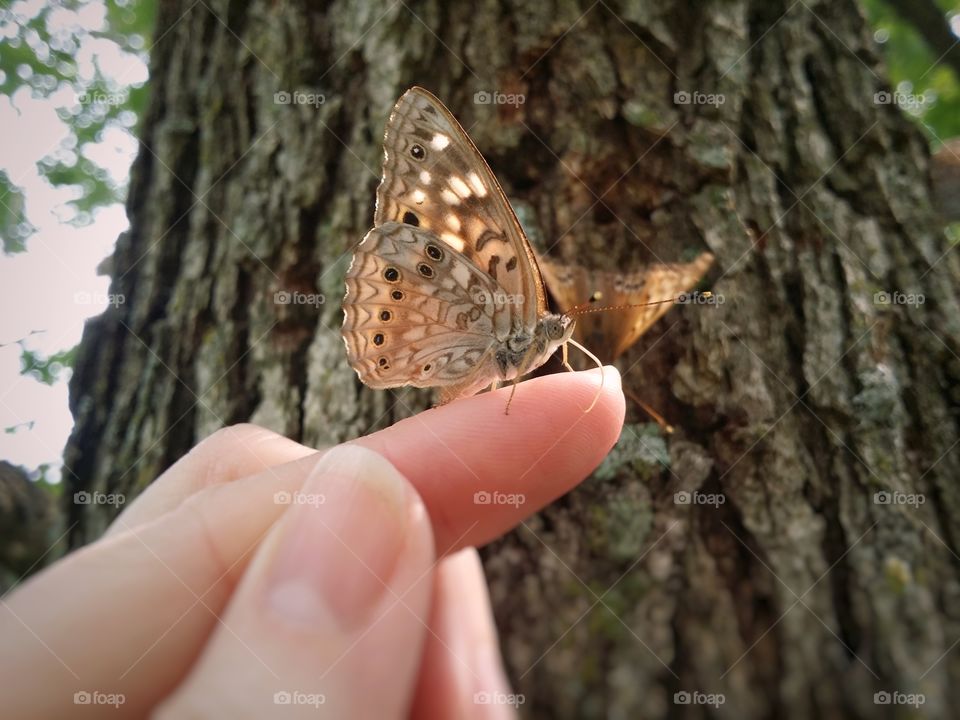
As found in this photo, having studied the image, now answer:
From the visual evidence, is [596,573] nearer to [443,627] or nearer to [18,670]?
[443,627]

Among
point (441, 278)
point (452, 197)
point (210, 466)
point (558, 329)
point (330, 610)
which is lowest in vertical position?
point (330, 610)

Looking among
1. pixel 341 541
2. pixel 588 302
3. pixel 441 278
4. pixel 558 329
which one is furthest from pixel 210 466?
pixel 588 302

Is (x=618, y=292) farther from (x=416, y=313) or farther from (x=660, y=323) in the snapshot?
(x=416, y=313)

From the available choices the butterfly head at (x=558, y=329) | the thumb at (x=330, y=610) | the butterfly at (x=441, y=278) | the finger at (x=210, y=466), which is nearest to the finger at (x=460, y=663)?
the thumb at (x=330, y=610)

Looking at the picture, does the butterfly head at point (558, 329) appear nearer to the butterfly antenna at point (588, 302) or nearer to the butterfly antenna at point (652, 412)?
the butterfly antenna at point (588, 302)

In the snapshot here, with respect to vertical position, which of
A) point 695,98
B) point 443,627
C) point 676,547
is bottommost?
point 443,627

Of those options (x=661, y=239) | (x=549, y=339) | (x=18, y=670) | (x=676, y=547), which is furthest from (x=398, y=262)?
(x=18, y=670)
